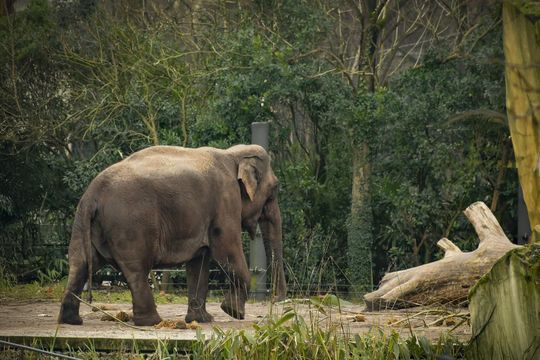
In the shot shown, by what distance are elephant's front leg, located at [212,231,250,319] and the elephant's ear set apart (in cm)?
56

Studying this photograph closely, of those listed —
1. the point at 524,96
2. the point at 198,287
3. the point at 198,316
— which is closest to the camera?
the point at 198,316

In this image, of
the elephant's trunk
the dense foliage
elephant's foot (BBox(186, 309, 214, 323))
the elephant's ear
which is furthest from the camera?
the dense foliage

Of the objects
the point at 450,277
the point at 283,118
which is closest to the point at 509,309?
the point at 450,277

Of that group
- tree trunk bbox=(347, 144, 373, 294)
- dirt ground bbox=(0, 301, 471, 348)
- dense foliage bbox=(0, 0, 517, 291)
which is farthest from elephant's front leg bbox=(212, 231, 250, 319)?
tree trunk bbox=(347, 144, 373, 294)

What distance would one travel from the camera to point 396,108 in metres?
16.6

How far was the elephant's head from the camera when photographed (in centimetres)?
1184

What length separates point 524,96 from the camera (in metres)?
14.8

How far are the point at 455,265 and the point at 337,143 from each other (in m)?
6.27

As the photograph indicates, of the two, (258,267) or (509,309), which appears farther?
(258,267)

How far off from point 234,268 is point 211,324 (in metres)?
0.64

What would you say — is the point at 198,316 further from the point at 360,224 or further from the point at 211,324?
the point at 360,224

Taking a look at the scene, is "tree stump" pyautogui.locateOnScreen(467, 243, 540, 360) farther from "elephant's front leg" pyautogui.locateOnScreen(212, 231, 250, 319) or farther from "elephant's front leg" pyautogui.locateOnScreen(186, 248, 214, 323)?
"elephant's front leg" pyautogui.locateOnScreen(186, 248, 214, 323)

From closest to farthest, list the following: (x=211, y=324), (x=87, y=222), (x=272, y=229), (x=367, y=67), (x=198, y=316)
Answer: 1. (x=87, y=222)
2. (x=211, y=324)
3. (x=198, y=316)
4. (x=272, y=229)
5. (x=367, y=67)

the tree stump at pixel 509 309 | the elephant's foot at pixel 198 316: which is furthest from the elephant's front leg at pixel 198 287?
the tree stump at pixel 509 309
